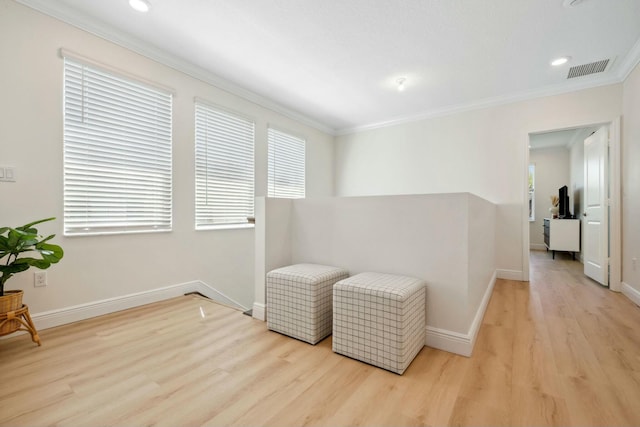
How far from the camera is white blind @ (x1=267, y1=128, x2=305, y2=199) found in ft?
13.8

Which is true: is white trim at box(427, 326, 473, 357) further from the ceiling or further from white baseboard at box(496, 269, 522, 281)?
white baseboard at box(496, 269, 522, 281)

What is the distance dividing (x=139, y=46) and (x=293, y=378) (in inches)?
124

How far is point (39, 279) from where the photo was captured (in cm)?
213

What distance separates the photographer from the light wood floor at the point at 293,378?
1.23m

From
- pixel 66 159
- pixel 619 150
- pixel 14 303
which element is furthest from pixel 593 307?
pixel 66 159

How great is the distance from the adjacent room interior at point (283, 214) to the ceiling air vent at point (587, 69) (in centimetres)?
4

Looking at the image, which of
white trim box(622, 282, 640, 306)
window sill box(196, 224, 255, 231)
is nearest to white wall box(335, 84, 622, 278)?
white trim box(622, 282, 640, 306)

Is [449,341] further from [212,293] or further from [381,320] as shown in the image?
[212,293]

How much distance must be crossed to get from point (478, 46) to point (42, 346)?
4.31 m

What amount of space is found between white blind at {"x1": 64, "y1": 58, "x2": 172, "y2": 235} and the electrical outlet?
0.34 meters

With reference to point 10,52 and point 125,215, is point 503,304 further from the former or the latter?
point 10,52

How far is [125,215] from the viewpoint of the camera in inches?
103

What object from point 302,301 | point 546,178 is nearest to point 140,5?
point 302,301

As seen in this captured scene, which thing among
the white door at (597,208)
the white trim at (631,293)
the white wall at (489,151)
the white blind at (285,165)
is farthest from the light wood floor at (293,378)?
the white blind at (285,165)
